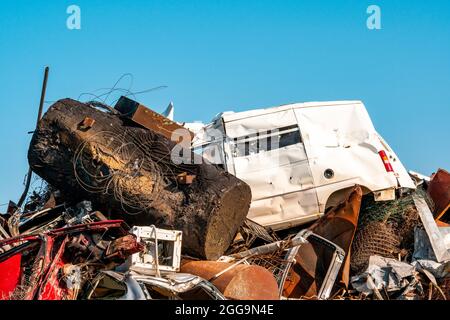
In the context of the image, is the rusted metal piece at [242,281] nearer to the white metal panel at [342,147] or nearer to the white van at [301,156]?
the white van at [301,156]

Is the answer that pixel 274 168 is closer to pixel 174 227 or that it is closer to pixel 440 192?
pixel 174 227

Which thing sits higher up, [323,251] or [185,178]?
[185,178]

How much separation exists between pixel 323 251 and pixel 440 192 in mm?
3458

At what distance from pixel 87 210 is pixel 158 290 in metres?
3.24

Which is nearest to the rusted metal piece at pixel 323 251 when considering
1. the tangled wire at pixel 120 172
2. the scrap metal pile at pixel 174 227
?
the scrap metal pile at pixel 174 227

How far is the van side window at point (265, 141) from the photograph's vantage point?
12750mm

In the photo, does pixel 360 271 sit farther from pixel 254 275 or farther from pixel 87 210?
pixel 87 210

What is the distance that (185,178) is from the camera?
11148mm

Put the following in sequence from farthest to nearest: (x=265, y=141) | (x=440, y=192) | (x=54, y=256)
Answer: (x=440, y=192)
(x=265, y=141)
(x=54, y=256)

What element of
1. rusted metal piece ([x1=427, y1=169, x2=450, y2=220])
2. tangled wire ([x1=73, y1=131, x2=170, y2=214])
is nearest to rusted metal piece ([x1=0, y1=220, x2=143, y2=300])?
tangled wire ([x1=73, y1=131, x2=170, y2=214])

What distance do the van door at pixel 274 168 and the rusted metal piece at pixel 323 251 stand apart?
A: 65cm

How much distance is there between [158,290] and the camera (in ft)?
27.5

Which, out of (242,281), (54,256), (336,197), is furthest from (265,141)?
(54,256)

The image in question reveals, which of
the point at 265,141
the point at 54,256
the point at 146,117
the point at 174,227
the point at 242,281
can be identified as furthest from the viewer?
the point at 265,141
